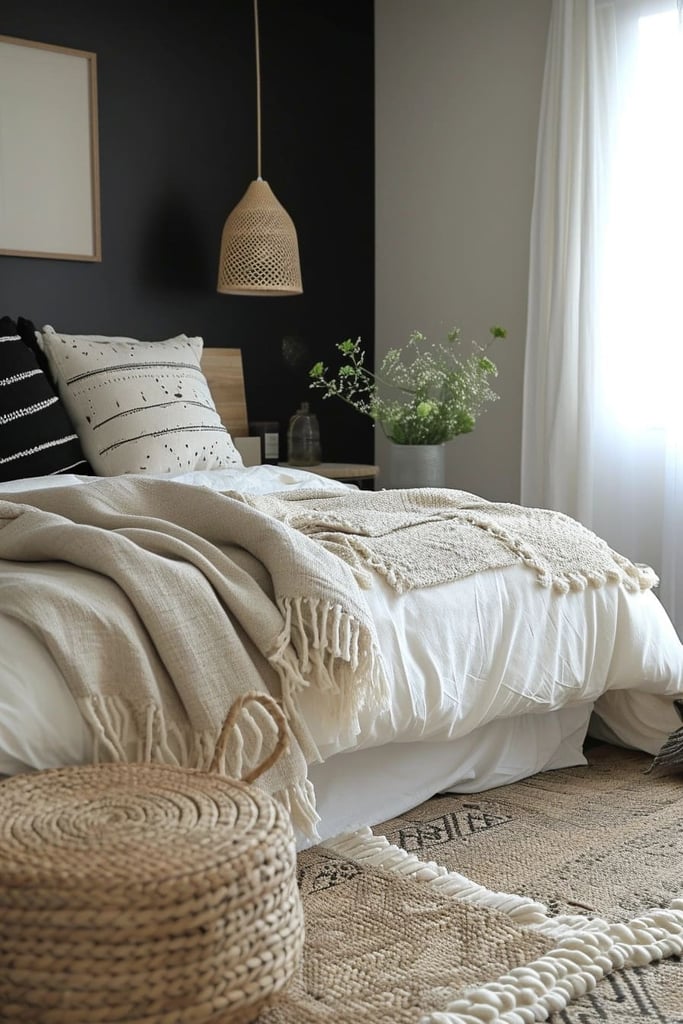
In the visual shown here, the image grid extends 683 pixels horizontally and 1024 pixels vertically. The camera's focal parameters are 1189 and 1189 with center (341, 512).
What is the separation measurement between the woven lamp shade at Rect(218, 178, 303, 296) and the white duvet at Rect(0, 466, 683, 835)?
215cm

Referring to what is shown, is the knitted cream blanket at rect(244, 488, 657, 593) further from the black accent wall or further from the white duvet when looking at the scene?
the black accent wall

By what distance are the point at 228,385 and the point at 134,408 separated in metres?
1.11

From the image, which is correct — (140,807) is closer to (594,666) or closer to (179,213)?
(594,666)

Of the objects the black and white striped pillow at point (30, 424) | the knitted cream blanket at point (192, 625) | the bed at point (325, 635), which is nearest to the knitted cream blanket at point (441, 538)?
the bed at point (325, 635)

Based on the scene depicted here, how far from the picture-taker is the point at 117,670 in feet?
6.12

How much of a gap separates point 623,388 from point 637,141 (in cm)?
86

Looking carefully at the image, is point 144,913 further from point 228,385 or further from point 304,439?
point 228,385

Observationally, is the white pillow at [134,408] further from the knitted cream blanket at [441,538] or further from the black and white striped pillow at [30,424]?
the knitted cream blanket at [441,538]

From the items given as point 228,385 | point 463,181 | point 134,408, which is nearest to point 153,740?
point 134,408

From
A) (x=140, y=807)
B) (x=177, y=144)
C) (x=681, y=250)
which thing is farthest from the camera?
(x=177, y=144)

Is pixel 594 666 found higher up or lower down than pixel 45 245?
lower down

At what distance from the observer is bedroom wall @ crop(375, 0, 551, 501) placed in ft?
15.4

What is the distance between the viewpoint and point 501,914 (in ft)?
6.37

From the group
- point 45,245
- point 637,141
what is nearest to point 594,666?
point 637,141
